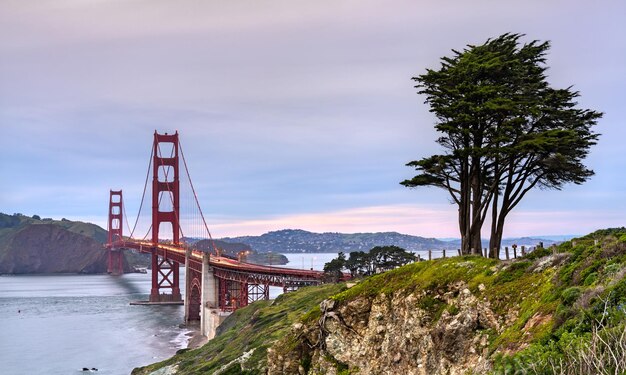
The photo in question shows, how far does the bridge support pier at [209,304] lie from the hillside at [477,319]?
212ft

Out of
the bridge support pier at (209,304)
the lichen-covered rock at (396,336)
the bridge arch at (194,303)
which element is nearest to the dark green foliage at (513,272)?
the lichen-covered rock at (396,336)

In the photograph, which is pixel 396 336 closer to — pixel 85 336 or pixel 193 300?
pixel 85 336

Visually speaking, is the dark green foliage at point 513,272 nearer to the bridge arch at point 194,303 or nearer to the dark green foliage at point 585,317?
the dark green foliage at point 585,317

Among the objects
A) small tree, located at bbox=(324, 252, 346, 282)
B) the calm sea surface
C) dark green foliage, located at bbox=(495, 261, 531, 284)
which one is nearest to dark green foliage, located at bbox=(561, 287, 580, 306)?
dark green foliage, located at bbox=(495, 261, 531, 284)

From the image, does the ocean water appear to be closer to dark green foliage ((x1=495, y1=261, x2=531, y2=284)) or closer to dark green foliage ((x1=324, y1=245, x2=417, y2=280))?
dark green foliage ((x1=324, y1=245, x2=417, y2=280))

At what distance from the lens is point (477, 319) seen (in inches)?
1025

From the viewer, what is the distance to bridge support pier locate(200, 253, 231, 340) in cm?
9882

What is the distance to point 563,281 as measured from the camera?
22.0 meters

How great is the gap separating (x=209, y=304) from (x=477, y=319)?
282 feet

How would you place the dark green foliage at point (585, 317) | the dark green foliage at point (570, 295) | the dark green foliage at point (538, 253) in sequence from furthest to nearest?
the dark green foliage at point (538, 253), the dark green foliage at point (570, 295), the dark green foliage at point (585, 317)

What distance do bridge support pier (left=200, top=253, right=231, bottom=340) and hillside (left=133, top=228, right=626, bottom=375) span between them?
64.5 m

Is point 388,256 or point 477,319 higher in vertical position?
point 388,256

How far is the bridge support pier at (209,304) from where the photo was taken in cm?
9882

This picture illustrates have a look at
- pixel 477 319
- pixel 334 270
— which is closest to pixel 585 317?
pixel 477 319
